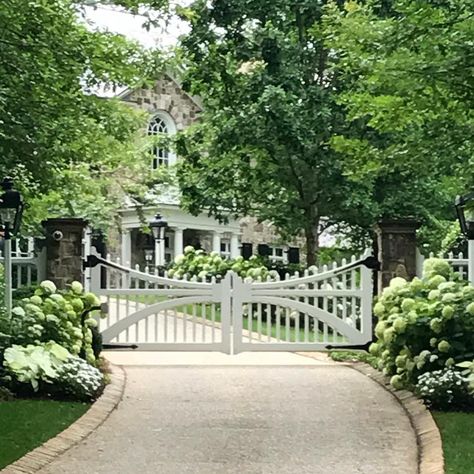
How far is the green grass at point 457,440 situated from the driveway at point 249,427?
0.80 ft

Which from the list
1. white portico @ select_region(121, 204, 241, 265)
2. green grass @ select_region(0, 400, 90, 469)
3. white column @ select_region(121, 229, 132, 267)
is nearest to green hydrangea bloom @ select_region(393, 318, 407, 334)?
green grass @ select_region(0, 400, 90, 469)

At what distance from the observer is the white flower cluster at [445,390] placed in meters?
7.30

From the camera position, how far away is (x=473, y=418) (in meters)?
6.95

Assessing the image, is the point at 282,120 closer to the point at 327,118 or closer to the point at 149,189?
the point at 327,118

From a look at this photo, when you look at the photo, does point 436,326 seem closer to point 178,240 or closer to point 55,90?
point 55,90

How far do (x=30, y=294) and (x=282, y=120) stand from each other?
645 cm

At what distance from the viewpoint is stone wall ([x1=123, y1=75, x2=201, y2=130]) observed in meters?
25.0

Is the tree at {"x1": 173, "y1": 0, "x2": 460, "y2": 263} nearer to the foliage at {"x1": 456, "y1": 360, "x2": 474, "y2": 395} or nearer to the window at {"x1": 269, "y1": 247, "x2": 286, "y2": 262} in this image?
the window at {"x1": 269, "y1": 247, "x2": 286, "y2": 262}

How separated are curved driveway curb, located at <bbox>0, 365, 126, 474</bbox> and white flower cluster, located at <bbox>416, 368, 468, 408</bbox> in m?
2.74

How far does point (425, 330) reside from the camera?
8289mm

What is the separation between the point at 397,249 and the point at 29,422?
5.68m

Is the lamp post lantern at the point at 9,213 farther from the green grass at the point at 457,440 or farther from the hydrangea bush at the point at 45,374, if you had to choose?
the green grass at the point at 457,440

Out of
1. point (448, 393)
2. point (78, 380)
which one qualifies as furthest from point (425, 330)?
point (78, 380)

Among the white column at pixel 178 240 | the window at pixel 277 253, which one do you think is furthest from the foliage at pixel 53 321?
the white column at pixel 178 240
